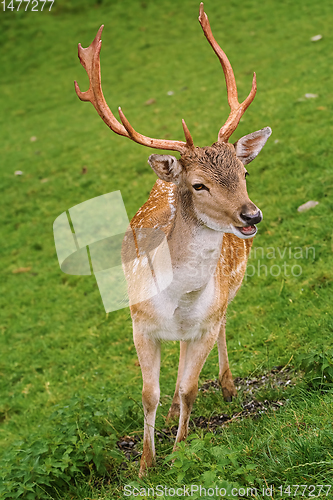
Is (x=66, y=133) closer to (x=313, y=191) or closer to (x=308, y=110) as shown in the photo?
(x=308, y=110)

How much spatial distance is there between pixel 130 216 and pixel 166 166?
643 cm

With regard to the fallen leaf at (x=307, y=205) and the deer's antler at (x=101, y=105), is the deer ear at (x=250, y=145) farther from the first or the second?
the fallen leaf at (x=307, y=205)

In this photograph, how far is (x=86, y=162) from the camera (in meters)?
12.6

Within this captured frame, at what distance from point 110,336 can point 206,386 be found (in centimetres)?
229

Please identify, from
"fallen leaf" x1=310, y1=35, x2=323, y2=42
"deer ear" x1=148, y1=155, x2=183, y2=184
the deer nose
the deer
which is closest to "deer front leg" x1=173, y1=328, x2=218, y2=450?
the deer

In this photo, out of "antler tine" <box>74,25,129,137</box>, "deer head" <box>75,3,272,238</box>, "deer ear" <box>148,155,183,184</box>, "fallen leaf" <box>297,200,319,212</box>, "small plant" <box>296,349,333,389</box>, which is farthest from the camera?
"fallen leaf" <box>297,200,319,212</box>

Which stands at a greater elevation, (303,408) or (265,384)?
(303,408)

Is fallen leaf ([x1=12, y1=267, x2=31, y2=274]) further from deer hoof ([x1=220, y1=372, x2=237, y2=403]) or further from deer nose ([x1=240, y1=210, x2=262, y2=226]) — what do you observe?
deer nose ([x1=240, y1=210, x2=262, y2=226])

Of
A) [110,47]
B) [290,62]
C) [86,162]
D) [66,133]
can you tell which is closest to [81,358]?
[86,162]

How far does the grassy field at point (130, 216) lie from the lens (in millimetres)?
3779

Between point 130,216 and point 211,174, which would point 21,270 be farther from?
point 211,174

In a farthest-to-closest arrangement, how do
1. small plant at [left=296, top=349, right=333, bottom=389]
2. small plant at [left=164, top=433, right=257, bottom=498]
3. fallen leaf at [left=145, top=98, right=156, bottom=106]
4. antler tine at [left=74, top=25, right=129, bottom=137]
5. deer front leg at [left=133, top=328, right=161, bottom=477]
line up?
fallen leaf at [left=145, top=98, right=156, bottom=106] < small plant at [left=296, top=349, right=333, bottom=389] < deer front leg at [left=133, top=328, right=161, bottom=477] < antler tine at [left=74, top=25, right=129, bottom=137] < small plant at [left=164, top=433, right=257, bottom=498]

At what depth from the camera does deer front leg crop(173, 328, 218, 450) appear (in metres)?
3.93

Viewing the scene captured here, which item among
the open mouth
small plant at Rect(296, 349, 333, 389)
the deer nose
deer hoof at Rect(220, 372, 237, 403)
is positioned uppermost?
the deer nose
